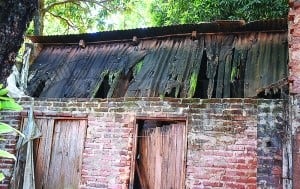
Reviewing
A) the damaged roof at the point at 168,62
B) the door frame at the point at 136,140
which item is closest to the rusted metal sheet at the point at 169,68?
the damaged roof at the point at 168,62

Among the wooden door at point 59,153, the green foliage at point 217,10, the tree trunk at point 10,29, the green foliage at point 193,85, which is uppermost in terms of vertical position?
the green foliage at point 217,10

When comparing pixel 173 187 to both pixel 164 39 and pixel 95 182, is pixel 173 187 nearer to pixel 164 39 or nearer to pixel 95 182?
pixel 95 182

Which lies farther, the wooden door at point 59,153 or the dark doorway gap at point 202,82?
the wooden door at point 59,153

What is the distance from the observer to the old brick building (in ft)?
16.9

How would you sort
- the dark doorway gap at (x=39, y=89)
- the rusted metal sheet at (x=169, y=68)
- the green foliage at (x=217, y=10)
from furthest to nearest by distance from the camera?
the green foliage at (x=217, y=10) → the dark doorway gap at (x=39, y=89) → the rusted metal sheet at (x=169, y=68)

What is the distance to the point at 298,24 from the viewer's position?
4.76 meters

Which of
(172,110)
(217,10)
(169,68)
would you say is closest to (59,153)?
(172,110)

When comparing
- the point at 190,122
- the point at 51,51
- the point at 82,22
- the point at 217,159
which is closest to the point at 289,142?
the point at 217,159

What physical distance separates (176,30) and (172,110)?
5.20 ft

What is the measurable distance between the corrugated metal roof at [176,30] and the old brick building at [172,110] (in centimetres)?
3

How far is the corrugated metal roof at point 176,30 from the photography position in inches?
238

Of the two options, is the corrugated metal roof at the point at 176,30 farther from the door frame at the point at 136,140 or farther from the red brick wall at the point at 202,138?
the door frame at the point at 136,140

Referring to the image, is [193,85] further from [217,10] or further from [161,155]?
[217,10]

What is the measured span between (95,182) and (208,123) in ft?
6.58
